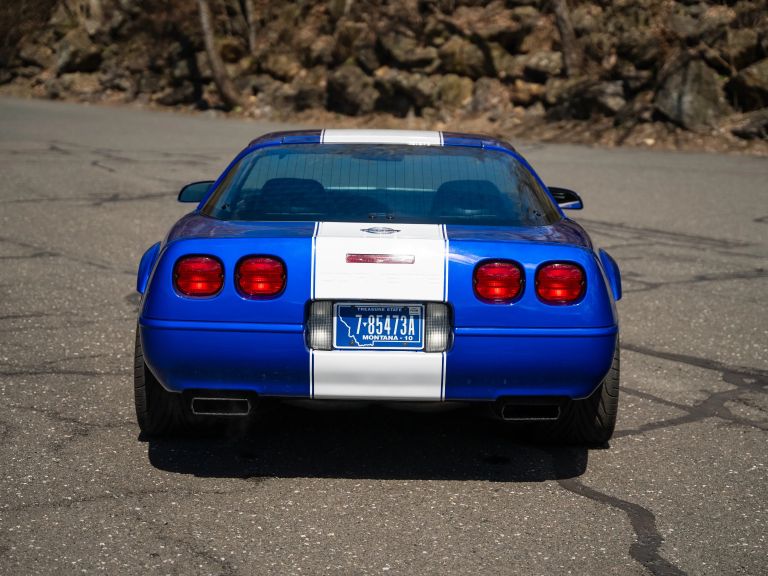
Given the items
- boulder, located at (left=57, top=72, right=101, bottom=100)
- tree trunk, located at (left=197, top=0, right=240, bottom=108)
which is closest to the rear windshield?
tree trunk, located at (left=197, top=0, right=240, bottom=108)

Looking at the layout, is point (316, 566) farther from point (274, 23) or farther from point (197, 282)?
point (274, 23)

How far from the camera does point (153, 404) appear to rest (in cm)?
479

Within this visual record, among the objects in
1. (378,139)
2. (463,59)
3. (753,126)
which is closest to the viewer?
(378,139)

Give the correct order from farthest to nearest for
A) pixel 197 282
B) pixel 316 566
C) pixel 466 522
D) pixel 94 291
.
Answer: pixel 94 291
pixel 197 282
pixel 466 522
pixel 316 566

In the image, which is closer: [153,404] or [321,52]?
[153,404]

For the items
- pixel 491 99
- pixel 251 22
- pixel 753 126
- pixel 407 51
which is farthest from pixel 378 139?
pixel 251 22

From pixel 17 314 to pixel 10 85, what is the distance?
1340 inches

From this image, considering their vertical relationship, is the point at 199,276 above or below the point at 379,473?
above

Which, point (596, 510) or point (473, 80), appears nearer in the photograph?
point (596, 510)

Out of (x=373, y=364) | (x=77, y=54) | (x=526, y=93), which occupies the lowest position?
(x=77, y=54)

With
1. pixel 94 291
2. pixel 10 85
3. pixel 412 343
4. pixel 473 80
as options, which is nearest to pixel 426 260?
pixel 412 343

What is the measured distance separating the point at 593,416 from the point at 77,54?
34921 mm

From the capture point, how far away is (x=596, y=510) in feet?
13.8

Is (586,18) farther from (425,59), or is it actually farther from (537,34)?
(425,59)
